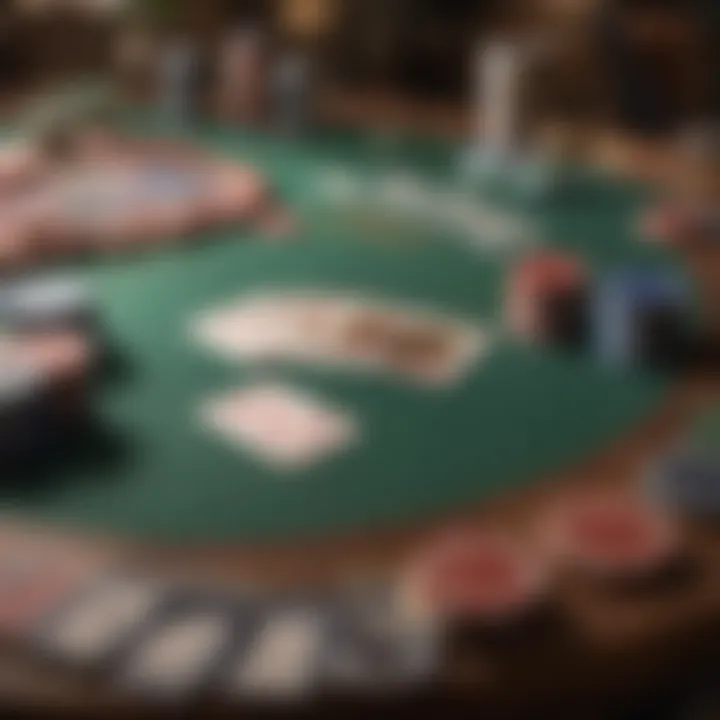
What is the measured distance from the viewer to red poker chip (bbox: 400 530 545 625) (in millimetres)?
1112

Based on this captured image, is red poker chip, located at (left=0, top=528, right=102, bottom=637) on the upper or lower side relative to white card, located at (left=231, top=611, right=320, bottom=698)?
upper

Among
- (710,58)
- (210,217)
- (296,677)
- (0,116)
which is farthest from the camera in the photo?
(710,58)

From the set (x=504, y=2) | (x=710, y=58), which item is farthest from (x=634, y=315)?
(x=504, y=2)

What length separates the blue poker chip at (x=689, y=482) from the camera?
1.25 m

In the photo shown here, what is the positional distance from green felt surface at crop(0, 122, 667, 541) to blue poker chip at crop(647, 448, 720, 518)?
0.08m

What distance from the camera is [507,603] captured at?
112cm

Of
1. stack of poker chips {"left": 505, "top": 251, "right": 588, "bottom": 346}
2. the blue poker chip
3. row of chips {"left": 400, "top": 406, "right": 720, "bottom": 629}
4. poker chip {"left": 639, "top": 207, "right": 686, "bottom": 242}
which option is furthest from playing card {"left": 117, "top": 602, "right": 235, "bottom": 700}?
poker chip {"left": 639, "top": 207, "right": 686, "bottom": 242}

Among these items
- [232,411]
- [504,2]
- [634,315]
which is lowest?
[232,411]

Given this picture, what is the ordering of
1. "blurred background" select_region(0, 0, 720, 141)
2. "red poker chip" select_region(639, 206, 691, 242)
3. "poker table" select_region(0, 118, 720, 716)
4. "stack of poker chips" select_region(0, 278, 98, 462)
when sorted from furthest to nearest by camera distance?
"blurred background" select_region(0, 0, 720, 141) < "red poker chip" select_region(639, 206, 691, 242) < "stack of poker chips" select_region(0, 278, 98, 462) < "poker table" select_region(0, 118, 720, 716)

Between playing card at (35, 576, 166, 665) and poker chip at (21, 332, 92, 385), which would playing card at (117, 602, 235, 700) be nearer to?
playing card at (35, 576, 166, 665)

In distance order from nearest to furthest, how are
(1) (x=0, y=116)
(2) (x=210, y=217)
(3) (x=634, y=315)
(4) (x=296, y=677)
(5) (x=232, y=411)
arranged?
1. (4) (x=296, y=677)
2. (5) (x=232, y=411)
3. (3) (x=634, y=315)
4. (2) (x=210, y=217)
5. (1) (x=0, y=116)

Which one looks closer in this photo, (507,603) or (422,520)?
(507,603)

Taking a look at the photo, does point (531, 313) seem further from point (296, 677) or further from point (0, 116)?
point (0, 116)

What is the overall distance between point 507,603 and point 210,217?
0.92 meters
